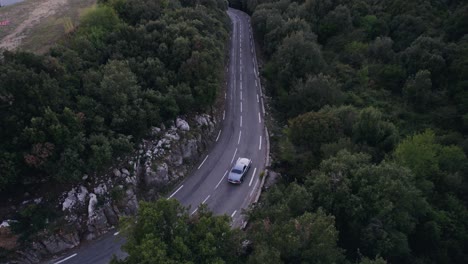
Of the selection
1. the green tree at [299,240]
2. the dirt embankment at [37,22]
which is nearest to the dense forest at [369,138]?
the green tree at [299,240]

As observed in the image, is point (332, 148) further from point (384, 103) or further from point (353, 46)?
point (353, 46)

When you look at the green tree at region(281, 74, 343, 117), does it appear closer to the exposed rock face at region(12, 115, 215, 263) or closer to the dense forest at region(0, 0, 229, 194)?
the dense forest at region(0, 0, 229, 194)

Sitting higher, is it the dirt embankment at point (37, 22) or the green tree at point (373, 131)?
the dirt embankment at point (37, 22)

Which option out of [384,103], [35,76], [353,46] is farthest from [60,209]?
[353,46]

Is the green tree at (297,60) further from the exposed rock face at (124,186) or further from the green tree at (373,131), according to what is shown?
the exposed rock face at (124,186)

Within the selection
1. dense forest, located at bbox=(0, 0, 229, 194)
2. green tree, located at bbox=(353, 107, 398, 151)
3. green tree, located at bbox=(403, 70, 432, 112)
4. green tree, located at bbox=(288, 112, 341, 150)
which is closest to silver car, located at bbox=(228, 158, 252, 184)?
green tree, located at bbox=(288, 112, 341, 150)

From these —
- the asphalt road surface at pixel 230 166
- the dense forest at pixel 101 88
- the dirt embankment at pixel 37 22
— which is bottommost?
the asphalt road surface at pixel 230 166
